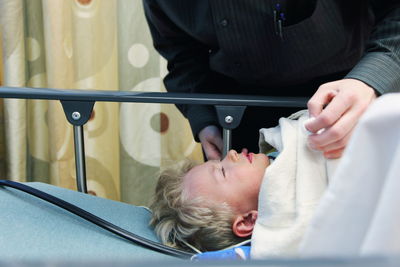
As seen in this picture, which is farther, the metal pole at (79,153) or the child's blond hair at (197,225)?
the metal pole at (79,153)

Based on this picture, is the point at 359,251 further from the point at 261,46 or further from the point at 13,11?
the point at 13,11

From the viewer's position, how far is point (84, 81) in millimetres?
1787

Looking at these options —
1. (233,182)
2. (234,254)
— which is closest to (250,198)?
(233,182)

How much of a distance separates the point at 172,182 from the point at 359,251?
0.66 meters

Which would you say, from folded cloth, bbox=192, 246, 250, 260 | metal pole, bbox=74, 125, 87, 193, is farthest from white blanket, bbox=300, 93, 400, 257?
metal pole, bbox=74, 125, 87, 193

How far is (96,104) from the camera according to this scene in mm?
1820

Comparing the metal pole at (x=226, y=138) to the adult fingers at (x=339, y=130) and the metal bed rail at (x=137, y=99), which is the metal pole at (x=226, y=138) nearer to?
the metal bed rail at (x=137, y=99)

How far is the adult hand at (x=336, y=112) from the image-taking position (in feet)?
2.36

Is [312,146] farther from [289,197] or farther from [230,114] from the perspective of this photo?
[230,114]

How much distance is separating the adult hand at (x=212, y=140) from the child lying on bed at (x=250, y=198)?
0.14 meters

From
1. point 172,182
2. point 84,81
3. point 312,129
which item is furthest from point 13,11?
point 312,129

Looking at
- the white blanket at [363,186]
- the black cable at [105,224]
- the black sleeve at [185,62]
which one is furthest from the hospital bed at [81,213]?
the white blanket at [363,186]

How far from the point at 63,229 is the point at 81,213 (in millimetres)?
50

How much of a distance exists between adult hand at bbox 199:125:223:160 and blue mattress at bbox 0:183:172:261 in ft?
0.70
